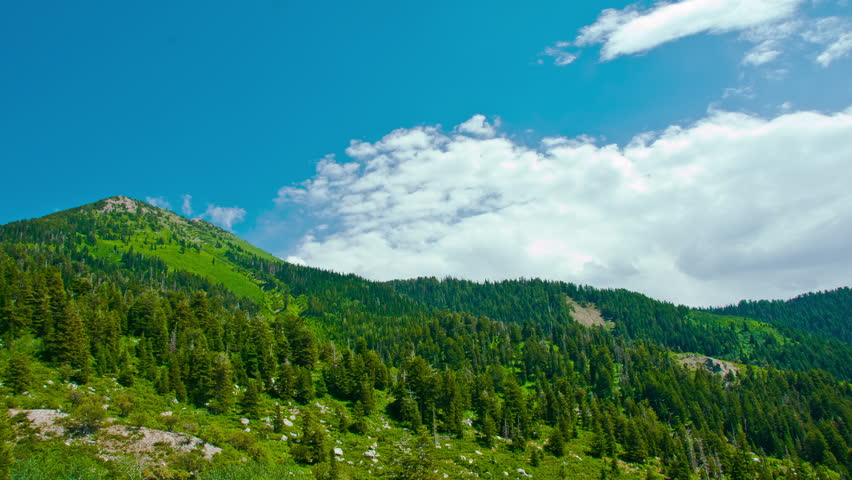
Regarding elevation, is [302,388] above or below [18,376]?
below

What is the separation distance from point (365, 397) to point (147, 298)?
65131 mm

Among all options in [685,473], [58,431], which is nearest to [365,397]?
[58,431]

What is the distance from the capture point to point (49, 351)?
2977 inches

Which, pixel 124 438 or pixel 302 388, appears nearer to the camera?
pixel 124 438

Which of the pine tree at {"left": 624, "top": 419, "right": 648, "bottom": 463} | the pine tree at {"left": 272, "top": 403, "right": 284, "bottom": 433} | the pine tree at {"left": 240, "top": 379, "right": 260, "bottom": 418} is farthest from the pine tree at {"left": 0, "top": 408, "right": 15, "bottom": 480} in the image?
the pine tree at {"left": 624, "top": 419, "right": 648, "bottom": 463}

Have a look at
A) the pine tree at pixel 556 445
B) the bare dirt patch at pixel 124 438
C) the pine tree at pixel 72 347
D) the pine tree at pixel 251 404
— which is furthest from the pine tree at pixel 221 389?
the pine tree at pixel 556 445

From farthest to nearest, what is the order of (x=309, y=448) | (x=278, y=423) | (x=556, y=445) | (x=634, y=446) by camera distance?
A: (x=634, y=446) → (x=556, y=445) → (x=278, y=423) → (x=309, y=448)

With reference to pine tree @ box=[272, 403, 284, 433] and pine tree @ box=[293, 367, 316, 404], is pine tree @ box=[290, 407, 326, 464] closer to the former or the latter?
pine tree @ box=[272, 403, 284, 433]

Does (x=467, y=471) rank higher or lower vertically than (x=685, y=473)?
higher

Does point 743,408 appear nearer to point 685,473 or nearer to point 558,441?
point 685,473

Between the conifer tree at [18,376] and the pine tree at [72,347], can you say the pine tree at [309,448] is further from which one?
the pine tree at [72,347]

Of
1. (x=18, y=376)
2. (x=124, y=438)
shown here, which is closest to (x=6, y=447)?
(x=124, y=438)

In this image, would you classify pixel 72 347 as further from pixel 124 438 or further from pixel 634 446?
pixel 634 446

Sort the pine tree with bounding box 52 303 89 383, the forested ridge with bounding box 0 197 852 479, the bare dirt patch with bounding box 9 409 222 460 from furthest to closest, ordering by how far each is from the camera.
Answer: the pine tree with bounding box 52 303 89 383 → the forested ridge with bounding box 0 197 852 479 → the bare dirt patch with bounding box 9 409 222 460
